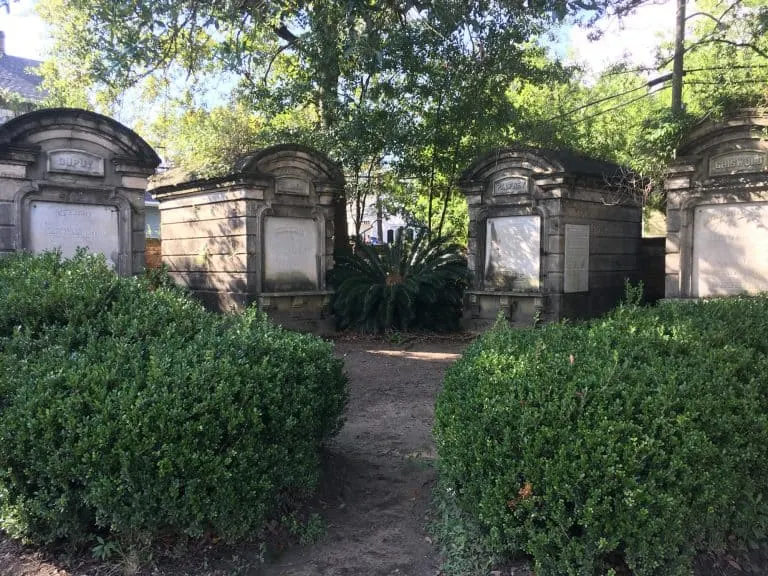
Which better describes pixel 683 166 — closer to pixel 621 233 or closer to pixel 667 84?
pixel 621 233

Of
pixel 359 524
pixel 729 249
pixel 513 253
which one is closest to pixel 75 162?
pixel 359 524

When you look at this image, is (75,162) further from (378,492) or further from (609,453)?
(609,453)

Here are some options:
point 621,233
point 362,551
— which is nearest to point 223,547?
point 362,551

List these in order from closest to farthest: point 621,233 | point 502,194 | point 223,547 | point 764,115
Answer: point 223,547 < point 764,115 < point 502,194 < point 621,233

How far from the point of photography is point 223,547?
308cm

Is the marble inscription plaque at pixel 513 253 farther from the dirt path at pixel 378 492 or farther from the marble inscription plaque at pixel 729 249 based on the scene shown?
the dirt path at pixel 378 492

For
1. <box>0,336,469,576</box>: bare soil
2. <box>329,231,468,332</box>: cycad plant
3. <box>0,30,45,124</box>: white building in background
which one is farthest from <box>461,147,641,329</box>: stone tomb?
<box>0,30,45,124</box>: white building in background

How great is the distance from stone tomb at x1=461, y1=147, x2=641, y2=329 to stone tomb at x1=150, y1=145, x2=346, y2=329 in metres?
2.58

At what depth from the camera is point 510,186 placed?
33.0ft

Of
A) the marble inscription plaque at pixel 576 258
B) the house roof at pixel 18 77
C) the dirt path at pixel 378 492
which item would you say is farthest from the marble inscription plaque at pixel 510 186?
the house roof at pixel 18 77

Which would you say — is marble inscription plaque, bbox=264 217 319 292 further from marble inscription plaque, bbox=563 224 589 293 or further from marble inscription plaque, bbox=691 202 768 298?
marble inscription plaque, bbox=691 202 768 298

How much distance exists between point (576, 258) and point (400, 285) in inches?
117

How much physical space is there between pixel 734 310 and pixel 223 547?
164 inches

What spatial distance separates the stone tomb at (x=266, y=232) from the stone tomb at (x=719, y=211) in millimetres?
5425
